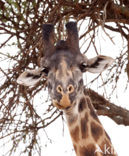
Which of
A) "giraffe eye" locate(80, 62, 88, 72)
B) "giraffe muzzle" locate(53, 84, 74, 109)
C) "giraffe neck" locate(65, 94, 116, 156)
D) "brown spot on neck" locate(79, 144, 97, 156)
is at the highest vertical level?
"giraffe eye" locate(80, 62, 88, 72)

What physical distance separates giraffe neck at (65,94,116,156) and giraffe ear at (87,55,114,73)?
0.33 metres

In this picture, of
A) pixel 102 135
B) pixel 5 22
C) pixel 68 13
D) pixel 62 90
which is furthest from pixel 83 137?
pixel 5 22

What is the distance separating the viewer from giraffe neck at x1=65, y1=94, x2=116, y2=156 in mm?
3885

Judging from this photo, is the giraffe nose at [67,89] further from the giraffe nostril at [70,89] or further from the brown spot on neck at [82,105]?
the brown spot on neck at [82,105]

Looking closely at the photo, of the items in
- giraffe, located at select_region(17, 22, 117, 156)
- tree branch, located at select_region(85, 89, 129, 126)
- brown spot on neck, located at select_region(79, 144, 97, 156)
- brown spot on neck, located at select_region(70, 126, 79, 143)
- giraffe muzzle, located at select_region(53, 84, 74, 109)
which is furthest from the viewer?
tree branch, located at select_region(85, 89, 129, 126)

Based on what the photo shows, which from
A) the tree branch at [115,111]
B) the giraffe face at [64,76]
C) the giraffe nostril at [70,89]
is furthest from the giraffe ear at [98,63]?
the tree branch at [115,111]

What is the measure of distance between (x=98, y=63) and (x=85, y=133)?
783 millimetres

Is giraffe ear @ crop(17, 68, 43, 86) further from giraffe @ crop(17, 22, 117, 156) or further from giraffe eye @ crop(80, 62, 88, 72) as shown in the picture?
giraffe eye @ crop(80, 62, 88, 72)

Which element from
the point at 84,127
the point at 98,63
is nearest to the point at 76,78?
the point at 98,63

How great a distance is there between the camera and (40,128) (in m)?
5.87

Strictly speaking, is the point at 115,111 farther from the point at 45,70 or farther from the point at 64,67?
the point at 64,67

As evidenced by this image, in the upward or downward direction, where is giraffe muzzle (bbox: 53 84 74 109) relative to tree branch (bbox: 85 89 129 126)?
upward

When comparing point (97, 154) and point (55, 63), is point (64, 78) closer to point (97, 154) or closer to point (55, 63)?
point (55, 63)

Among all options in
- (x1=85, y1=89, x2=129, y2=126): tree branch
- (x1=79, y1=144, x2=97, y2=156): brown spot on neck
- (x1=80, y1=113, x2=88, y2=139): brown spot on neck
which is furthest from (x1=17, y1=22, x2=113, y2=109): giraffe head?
(x1=85, y1=89, x2=129, y2=126): tree branch
